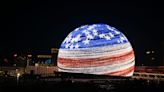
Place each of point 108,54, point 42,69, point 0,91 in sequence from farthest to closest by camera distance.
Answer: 1. point 42,69
2. point 108,54
3. point 0,91

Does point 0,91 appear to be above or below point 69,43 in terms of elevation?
below

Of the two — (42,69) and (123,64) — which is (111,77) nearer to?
(123,64)

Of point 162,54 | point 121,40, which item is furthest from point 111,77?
point 162,54

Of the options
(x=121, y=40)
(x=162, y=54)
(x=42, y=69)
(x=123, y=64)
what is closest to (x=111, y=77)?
(x=123, y=64)

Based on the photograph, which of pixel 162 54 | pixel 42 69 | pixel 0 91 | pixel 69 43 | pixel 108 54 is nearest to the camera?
pixel 0 91

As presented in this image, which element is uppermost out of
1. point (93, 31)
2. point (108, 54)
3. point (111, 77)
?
point (93, 31)

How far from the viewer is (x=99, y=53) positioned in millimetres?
31547

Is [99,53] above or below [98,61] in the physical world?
above

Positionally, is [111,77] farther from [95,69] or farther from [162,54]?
[162,54]

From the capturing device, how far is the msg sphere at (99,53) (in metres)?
31.6

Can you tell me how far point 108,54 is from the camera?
31578 millimetres

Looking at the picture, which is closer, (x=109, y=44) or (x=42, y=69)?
(x=109, y=44)

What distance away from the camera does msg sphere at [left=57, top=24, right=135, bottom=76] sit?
3156 centimetres

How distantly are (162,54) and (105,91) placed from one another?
299 feet
